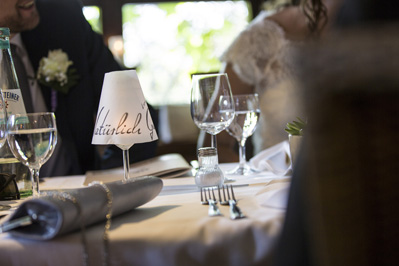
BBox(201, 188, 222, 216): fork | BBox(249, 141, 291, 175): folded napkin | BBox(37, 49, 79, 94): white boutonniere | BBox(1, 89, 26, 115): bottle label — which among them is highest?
BBox(37, 49, 79, 94): white boutonniere

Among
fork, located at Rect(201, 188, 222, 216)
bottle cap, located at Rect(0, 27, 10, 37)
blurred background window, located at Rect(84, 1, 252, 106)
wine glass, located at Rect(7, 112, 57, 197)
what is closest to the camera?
fork, located at Rect(201, 188, 222, 216)

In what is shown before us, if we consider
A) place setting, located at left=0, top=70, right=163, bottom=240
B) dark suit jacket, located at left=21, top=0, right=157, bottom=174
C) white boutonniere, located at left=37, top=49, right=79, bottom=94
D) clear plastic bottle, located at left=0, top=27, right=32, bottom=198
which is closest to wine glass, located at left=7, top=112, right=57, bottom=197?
place setting, located at left=0, top=70, right=163, bottom=240

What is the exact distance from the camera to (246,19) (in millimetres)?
10102

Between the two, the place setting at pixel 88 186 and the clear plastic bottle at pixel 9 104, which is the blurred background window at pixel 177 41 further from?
the place setting at pixel 88 186

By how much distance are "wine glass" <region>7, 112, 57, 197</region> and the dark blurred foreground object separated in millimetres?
667

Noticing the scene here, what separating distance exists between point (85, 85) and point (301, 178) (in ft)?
7.10

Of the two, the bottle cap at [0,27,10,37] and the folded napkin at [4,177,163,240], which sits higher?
the bottle cap at [0,27,10,37]

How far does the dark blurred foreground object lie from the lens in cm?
60

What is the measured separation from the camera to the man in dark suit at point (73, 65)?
2.59 m

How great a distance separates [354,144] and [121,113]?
757mm

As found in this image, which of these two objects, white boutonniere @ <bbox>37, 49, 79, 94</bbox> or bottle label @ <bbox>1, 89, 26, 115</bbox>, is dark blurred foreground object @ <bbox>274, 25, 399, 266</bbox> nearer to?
bottle label @ <bbox>1, 89, 26, 115</bbox>

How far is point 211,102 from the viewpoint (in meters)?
1.47

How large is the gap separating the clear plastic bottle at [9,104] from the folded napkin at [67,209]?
528 mm

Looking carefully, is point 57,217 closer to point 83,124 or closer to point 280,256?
point 280,256
